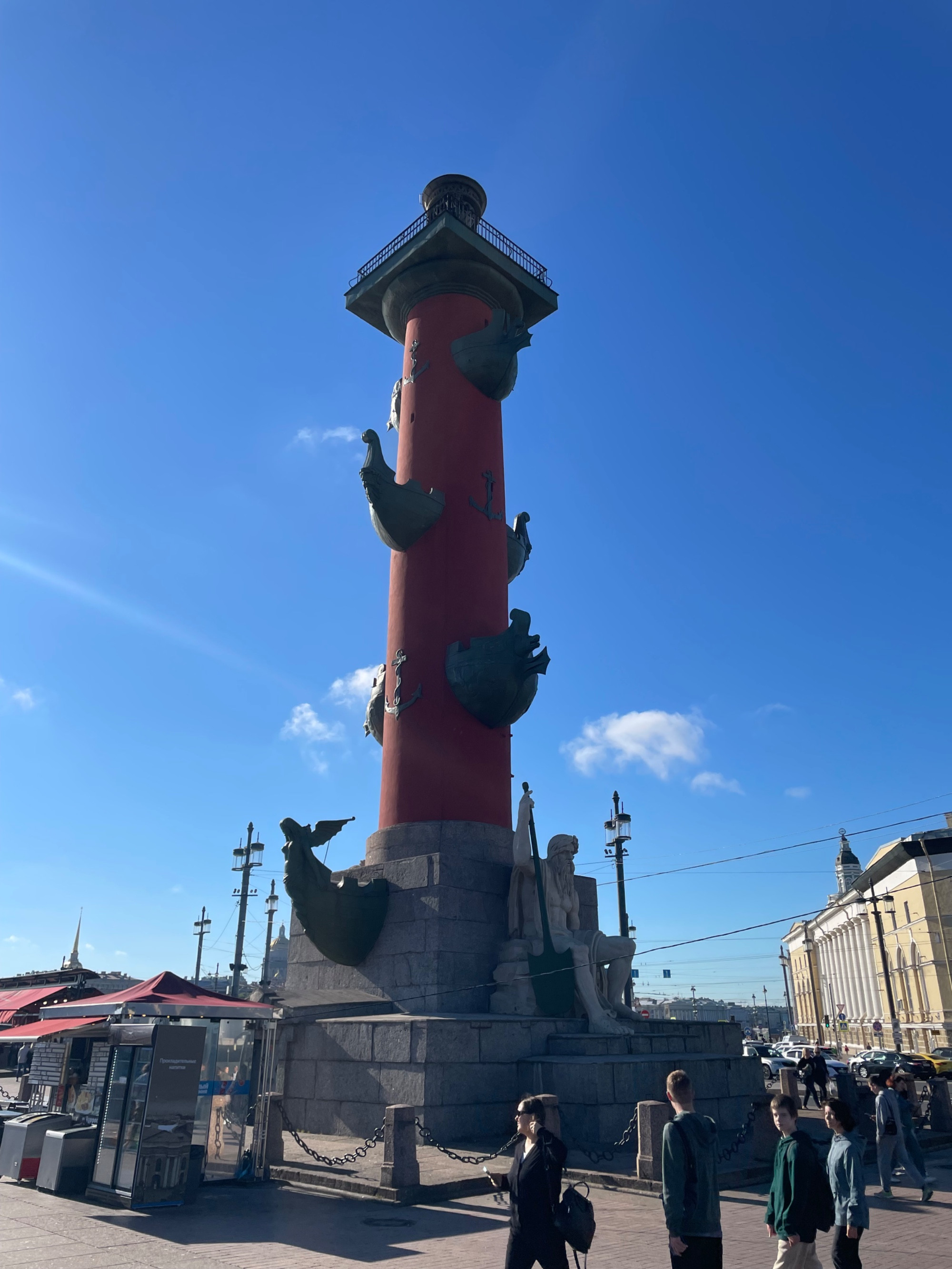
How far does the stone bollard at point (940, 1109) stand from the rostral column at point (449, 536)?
8714 mm

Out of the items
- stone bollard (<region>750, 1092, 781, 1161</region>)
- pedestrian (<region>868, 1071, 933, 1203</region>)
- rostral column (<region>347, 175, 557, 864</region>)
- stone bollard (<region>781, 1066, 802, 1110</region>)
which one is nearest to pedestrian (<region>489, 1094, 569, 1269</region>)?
pedestrian (<region>868, 1071, 933, 1203</region>)

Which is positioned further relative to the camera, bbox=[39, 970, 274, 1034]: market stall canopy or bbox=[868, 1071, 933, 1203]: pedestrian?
bbox=[39, 970, 274, 1034]: market stall canopy

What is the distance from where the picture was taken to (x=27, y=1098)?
1878 centimetres

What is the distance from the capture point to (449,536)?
2050 centimetres

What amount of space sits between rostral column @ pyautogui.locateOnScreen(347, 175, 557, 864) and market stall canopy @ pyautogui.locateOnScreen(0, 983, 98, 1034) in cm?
885

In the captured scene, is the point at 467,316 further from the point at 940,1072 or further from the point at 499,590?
the point at 940,1072

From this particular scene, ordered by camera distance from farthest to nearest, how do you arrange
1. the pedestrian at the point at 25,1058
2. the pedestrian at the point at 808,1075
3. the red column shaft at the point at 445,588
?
the pedestrian at the point at 25,1058 → the pedestrian at the point at 808,1075 → the red column shaft at the point at 445,588

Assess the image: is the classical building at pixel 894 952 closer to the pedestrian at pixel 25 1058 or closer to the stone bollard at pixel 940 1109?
the stone bollard at pixel 940 1109

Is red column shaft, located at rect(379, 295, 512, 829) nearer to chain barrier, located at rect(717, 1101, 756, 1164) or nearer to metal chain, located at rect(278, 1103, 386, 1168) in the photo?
metal chain, located at rect(278, 1103, 386, 1168)

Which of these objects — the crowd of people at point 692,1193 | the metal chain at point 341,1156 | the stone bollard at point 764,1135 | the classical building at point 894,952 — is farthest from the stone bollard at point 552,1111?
the classical building at point 894,952

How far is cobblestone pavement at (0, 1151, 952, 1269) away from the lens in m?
7.68

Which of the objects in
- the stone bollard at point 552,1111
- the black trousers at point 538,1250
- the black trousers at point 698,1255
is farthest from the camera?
the stone bollard at point 552,1111

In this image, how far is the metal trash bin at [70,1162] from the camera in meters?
10.9

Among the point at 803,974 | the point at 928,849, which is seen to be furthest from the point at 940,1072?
the point at 803,974
